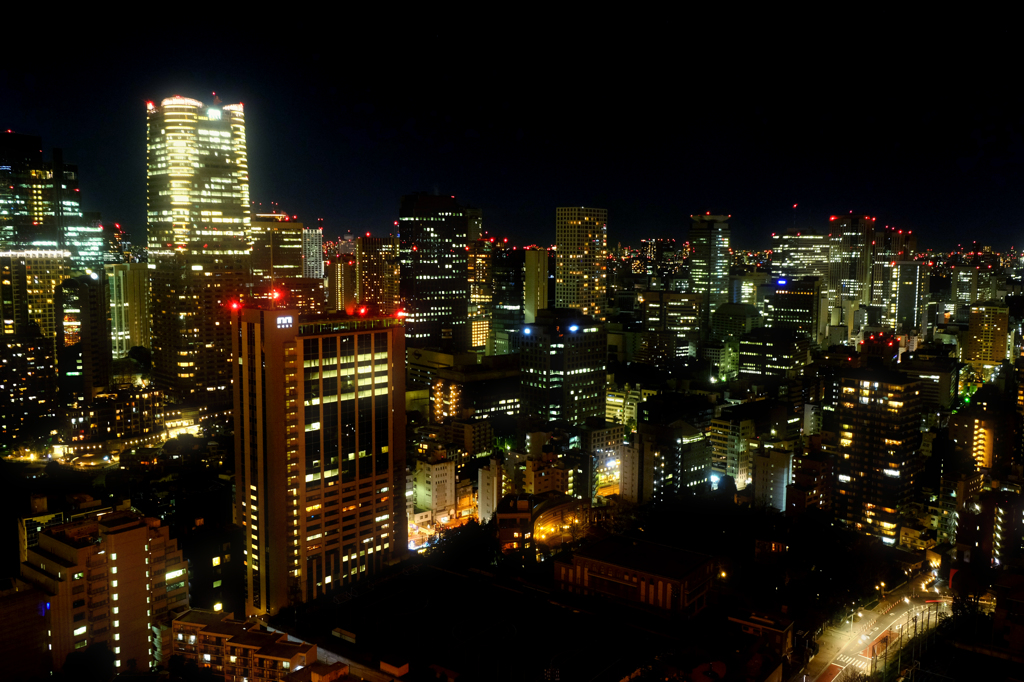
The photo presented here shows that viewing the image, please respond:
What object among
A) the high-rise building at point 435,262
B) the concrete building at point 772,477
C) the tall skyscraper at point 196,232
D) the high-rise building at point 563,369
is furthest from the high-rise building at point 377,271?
the concrete building at point 772,477

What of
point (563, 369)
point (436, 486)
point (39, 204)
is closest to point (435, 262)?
point (563, 369)

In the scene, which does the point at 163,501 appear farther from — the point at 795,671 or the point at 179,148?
the point at 179,148

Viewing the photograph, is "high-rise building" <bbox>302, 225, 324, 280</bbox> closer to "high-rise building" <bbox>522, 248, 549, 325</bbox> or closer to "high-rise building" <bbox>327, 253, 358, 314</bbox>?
"high-rise building" <bbox>327, 253, 358, 314</bbox>

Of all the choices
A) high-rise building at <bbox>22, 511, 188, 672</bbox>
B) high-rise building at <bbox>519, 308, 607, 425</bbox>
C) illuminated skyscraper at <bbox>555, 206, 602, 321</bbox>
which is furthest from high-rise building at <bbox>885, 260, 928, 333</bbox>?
high-rise building at <bbox>22, 511, 188, 672</bbox>

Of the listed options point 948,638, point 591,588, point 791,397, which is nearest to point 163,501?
point 591,588

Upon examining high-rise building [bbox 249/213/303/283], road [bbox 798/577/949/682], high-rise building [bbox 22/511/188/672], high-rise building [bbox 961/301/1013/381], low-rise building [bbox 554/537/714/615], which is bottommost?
road [bbox 798/577/949/682]
